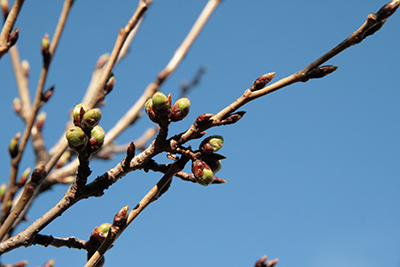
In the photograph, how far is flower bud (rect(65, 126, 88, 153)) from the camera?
1.48 meters

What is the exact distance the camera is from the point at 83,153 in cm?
162

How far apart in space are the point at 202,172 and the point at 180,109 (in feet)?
0.91

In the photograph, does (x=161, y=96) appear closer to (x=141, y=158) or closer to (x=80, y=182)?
(x=141, y=158)

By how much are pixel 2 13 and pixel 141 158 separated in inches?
76.5

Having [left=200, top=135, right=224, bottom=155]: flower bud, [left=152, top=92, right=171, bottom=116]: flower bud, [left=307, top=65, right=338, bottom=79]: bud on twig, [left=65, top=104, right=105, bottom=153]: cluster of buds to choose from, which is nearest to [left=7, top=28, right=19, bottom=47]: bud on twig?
[left=65, top=104, right=105, bottom=153]: cluster of buds

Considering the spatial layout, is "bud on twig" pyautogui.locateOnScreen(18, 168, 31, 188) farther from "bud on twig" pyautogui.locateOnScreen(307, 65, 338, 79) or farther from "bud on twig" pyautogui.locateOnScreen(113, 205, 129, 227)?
"bud on twig" pyautogui.locateOnScreen(307, 65, 338, 79)

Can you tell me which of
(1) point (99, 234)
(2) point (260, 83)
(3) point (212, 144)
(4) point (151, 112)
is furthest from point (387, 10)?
(1) point (99, 234)

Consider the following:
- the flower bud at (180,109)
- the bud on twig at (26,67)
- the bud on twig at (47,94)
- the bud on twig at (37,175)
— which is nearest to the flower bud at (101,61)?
the bud on twig at (26,67)

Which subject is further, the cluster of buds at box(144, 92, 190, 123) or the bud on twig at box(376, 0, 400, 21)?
the cluster of buds at box(144, 92, 190, 123)

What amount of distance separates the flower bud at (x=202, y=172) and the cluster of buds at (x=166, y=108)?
0.69 ft

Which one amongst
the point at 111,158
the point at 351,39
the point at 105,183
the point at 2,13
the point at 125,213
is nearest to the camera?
the point at 351,39

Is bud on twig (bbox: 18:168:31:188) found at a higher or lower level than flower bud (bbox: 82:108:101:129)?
higher

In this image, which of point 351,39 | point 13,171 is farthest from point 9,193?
point 351,39

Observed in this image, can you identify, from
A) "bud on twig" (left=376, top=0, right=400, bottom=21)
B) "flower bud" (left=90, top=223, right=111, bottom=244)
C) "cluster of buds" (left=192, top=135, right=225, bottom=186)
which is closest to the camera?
"bud on twig" (left=376, top=0, right=400, bottom=21)
